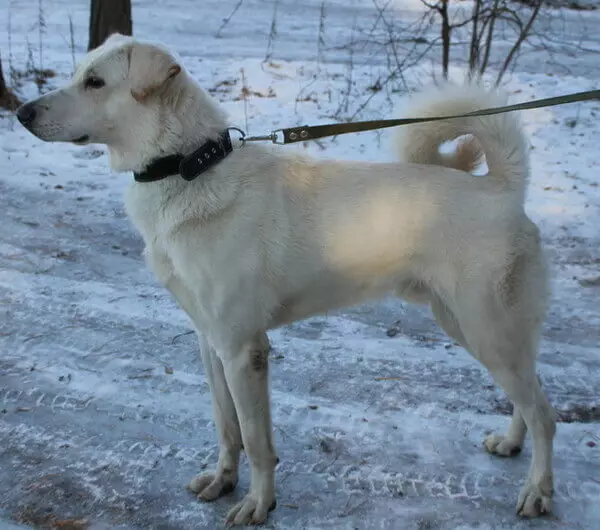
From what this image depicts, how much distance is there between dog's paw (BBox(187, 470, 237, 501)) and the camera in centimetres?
297

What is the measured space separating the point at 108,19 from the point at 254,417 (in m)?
6.72

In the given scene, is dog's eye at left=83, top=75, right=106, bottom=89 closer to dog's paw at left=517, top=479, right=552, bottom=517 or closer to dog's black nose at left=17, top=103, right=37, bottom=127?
dog's black nose at left=17, top=103, right=37, bottom=127

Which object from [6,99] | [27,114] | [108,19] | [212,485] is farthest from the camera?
[108,19]

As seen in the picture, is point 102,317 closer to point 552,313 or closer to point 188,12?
point 552,313

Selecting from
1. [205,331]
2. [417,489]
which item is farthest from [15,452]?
[417,489]

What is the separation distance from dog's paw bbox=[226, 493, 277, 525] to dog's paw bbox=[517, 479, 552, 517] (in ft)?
3.25

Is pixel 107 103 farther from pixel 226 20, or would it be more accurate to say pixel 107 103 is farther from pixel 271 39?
pixel 226 20

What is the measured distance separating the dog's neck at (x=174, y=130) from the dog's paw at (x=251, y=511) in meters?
1.37

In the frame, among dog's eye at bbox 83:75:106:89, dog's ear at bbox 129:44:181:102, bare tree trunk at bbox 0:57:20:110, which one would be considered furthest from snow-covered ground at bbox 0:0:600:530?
bare tree trunk at bbox 0:57:20:110

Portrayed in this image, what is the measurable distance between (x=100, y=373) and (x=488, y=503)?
2.05 metres

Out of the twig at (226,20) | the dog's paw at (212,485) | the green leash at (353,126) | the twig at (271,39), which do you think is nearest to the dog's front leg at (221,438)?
the dog's paw at (212,485)

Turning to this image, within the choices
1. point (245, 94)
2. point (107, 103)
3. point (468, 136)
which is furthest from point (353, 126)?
point (245, 94)

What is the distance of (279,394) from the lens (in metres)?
3.65

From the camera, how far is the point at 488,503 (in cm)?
292
